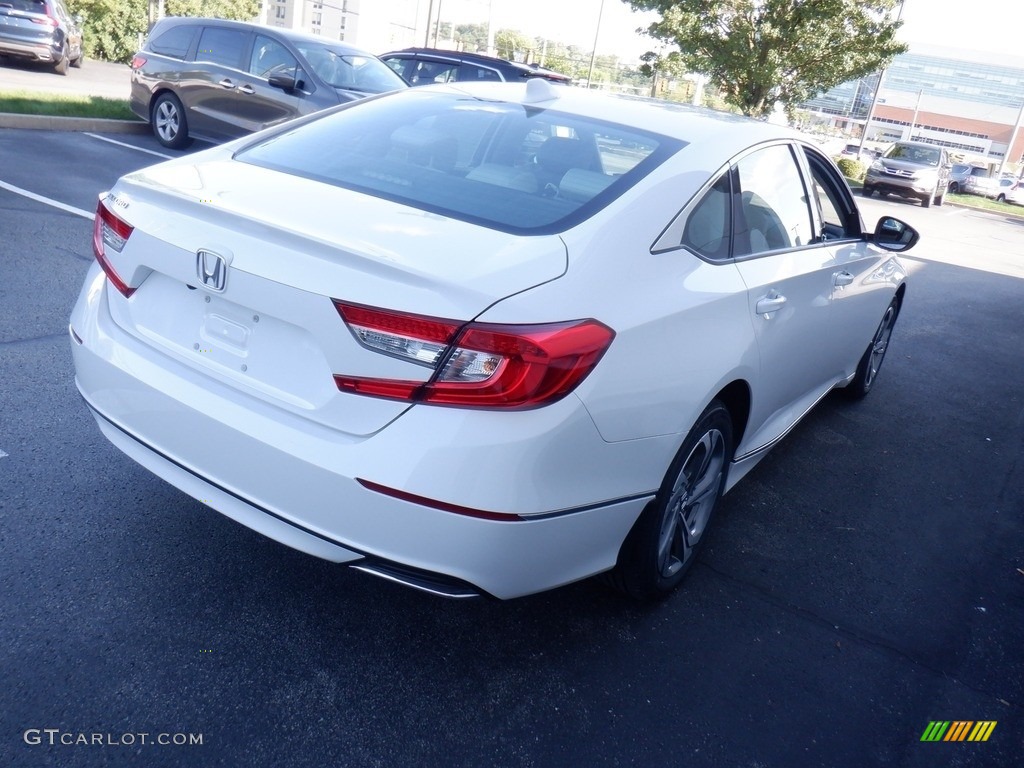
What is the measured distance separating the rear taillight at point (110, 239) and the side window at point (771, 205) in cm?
198

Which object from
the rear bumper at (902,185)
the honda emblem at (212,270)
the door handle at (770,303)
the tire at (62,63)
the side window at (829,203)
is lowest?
the rear bumper at (902,185)

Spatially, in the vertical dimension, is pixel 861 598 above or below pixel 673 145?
below

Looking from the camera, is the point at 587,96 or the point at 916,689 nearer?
the point at 916,689

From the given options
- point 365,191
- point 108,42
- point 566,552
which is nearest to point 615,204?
point 365,191

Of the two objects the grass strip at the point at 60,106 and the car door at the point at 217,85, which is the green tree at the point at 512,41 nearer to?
the grass strip at the point at 60,106

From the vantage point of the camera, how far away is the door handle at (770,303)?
3.32m

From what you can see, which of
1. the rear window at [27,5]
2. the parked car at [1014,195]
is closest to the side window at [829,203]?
the rear window at [27,5]

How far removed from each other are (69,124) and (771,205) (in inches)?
405

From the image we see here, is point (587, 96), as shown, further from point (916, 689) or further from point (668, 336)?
point (916, 689)

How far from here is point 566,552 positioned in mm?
2559

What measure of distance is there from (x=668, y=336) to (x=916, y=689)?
147cm

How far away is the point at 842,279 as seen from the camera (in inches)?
172

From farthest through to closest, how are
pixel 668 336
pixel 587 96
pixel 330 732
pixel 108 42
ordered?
1. pixel 108 42
2. pixel 587 96
3. pixel 668 336
4. pixel 330 732

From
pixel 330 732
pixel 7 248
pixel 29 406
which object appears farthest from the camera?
pixel 7 248
